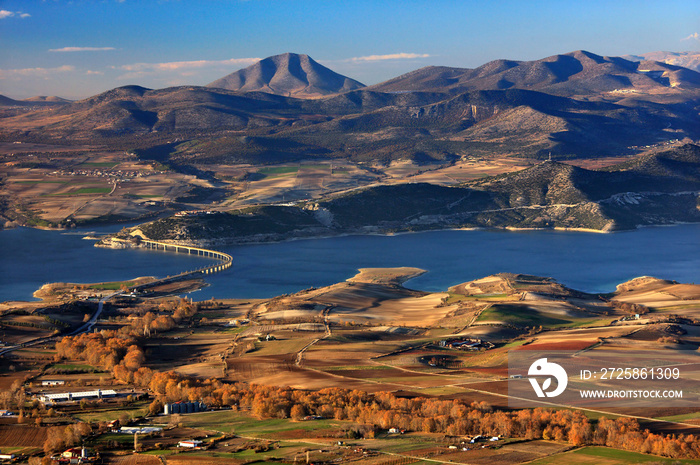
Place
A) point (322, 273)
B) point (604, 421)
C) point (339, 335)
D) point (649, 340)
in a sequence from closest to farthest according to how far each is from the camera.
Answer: point (604, 421)
point (649, 340)
point (339, 335)
point (322, 273)

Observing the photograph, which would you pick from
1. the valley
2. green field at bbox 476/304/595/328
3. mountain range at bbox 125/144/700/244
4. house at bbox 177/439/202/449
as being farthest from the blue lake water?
house at bbox 177/439/202/449

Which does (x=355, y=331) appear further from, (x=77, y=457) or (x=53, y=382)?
(x=77, y=457)

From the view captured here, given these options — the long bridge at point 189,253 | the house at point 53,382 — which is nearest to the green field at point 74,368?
the house at point 53,382

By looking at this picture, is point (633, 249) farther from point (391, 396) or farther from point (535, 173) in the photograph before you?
point (391, 396)

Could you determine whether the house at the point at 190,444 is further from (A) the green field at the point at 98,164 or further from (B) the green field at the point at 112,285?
(A) the green field at the point at 98,164

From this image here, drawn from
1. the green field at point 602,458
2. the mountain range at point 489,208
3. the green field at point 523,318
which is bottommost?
the green field at point 523,318

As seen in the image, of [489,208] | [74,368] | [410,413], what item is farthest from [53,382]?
[489,208]

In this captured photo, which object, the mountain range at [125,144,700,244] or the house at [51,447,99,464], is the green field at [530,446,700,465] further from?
the mountain range at [125,144,700,244]

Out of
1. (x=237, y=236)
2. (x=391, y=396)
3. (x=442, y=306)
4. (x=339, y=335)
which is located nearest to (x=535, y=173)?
(x=237, y=236)
